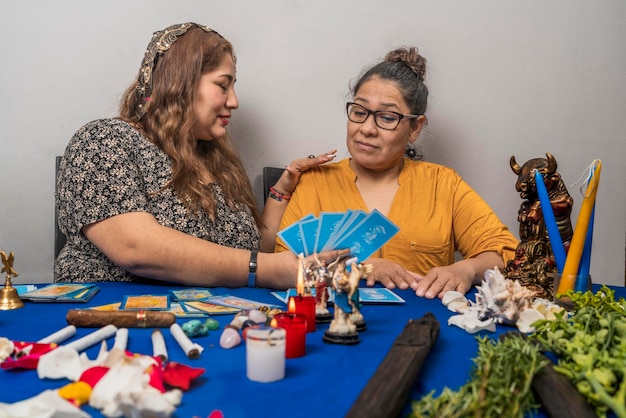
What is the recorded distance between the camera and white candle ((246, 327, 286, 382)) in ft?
2.72

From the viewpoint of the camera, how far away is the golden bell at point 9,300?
1284 mm

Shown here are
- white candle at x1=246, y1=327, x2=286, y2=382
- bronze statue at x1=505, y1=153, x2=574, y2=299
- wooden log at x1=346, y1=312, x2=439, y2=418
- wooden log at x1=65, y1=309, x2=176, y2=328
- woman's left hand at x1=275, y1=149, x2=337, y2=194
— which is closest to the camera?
wooden log at x1=346, y1=312, x2=439, y2=418

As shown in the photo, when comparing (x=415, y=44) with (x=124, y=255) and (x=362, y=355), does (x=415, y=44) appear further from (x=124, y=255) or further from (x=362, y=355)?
(x=362, y=355)

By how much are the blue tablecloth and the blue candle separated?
0.97 feet

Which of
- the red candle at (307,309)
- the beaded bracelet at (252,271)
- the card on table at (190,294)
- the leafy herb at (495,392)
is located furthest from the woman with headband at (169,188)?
the leafy herb at (495,392)

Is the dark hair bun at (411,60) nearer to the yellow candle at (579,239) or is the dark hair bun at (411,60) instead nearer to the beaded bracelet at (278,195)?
the beaded bracelet at (278,195)

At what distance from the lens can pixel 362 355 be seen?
38.4 inches

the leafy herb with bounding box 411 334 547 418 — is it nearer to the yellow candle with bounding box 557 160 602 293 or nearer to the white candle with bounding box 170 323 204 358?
the white candle with bounding box 170 323 204 358

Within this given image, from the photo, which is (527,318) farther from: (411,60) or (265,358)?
(411,60)

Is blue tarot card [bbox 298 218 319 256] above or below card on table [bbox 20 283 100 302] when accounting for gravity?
above

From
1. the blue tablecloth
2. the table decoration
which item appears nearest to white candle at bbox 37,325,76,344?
the blue tablecloth

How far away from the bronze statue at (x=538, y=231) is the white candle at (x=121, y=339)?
964 millimetres

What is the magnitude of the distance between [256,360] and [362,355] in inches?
8.6

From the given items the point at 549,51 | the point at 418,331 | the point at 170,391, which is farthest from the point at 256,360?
the point at 549,51
